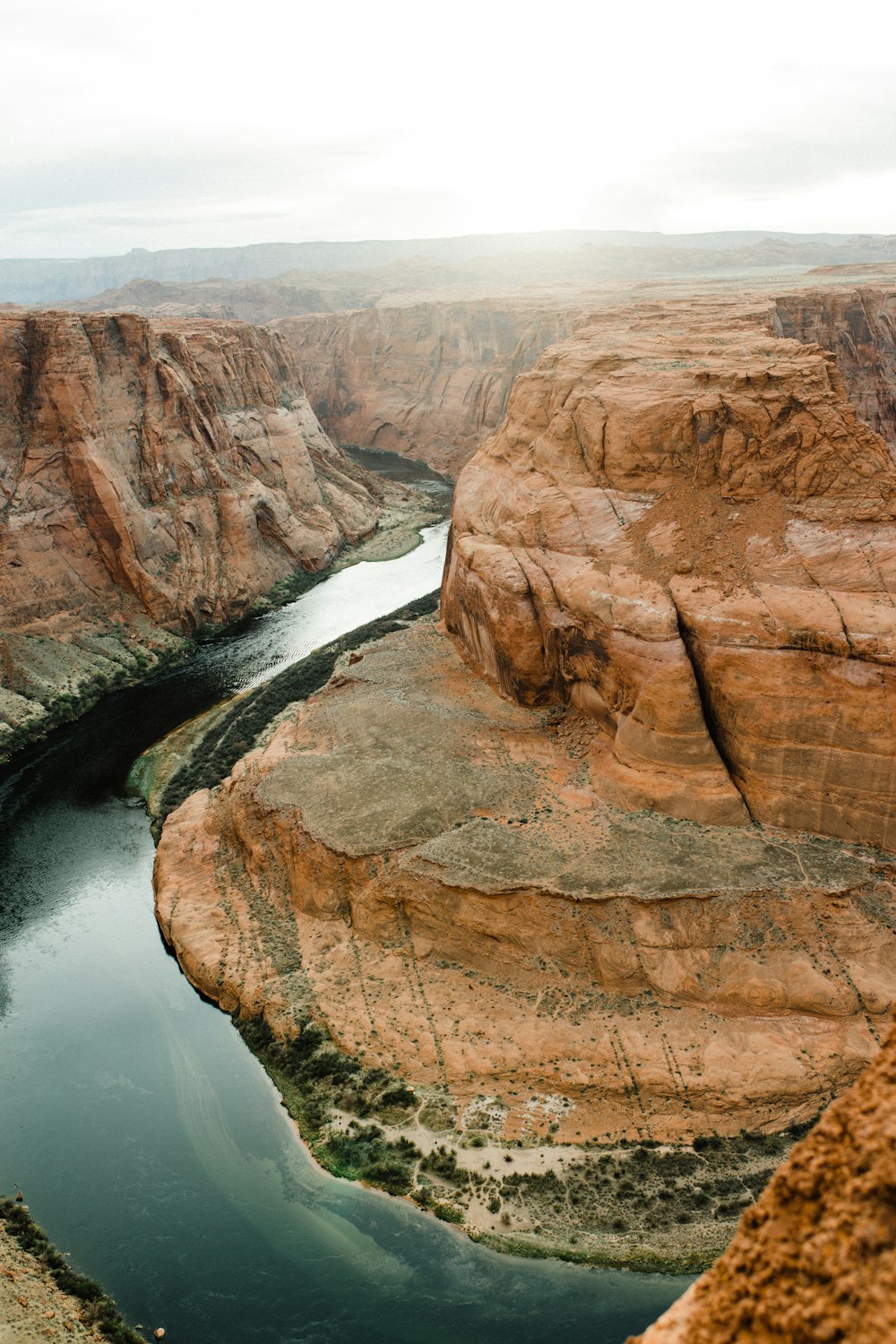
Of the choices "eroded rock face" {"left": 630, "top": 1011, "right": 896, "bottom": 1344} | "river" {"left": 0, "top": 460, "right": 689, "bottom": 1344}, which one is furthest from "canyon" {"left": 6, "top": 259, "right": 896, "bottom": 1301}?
"eroded rock face" {"left": 630, "top": 1011, "right": 896, "bottom": 1344}

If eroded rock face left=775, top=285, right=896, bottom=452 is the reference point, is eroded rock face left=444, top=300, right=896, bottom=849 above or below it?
below

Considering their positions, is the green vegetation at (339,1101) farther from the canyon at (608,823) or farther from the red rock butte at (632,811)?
the red rock butte at (632,811)

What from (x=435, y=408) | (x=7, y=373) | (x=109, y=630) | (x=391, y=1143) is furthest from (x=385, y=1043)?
(x=435, y=408)

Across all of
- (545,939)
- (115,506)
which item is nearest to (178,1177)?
(545,939)

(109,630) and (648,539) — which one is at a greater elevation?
(648,539)

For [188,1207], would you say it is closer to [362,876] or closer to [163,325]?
[362,876]

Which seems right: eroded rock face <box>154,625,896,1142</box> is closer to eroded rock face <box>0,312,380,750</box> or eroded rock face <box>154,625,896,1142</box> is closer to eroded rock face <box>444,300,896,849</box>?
eroded rock face <box>444,300,896,849</box>

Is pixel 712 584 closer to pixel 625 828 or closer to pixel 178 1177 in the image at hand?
pixel 625 828
